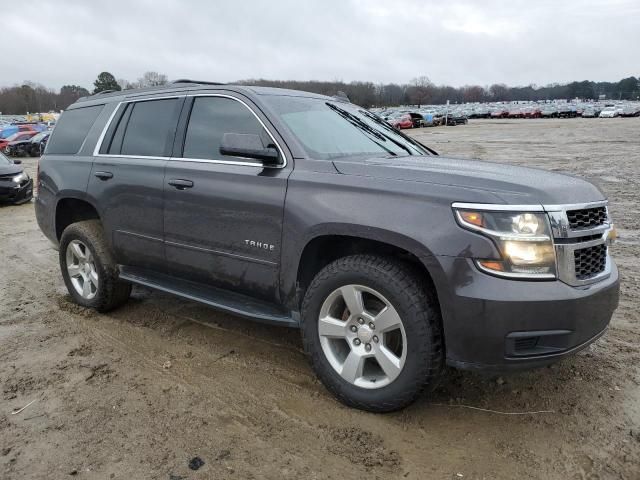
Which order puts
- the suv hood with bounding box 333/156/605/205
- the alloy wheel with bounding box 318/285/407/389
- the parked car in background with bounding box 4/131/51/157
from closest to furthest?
the suv hood with bounding box 333/156/605/205
the alloy wheel with bounding box 318/285/407/389
the parked car in background with bounding box 4/131/51/157

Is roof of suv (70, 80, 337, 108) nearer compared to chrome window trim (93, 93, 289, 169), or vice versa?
chrome window trim (93, 93, 289, 169)

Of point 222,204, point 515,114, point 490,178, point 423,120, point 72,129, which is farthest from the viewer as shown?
point 515,114

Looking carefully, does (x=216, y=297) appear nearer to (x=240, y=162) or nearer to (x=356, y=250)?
(x=240, y=162)

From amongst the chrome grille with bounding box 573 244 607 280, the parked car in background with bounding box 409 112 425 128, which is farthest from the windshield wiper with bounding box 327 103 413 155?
the parked car in background with bounding box 409 112 425 128

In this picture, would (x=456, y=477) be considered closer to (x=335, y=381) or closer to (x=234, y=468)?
(x=335, y=381)

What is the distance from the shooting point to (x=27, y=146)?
2836cm

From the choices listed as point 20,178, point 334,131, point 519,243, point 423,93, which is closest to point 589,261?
point 519,243

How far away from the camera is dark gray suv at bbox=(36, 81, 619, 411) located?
8.78 ft

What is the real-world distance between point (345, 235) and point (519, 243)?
96cm

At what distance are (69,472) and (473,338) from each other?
212 cm

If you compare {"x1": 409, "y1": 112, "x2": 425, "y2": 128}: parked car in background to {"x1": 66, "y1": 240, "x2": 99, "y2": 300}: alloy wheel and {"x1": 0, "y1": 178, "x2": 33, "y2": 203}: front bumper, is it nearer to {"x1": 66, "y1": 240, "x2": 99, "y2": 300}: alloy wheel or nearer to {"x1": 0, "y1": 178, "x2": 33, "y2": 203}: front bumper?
{"x1": 0, "y1": 178, "x2": 33, "y2": 203}: front bumper

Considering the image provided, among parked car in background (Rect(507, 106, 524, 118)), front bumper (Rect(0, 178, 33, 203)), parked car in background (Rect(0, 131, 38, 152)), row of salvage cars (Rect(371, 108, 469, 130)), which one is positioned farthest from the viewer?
parked car in background (Rect(507, 106, 524, 118))

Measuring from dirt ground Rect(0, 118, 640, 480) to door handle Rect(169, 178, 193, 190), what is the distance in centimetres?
124

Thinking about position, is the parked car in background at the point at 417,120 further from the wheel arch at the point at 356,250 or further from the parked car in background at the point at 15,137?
the wheel arch at the point at 356,250
